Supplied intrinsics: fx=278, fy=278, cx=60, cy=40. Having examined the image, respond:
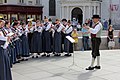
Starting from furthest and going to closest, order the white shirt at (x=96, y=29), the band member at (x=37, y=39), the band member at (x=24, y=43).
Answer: the band member at (x=37, y=39), the band member at (x=24, y=43), the white shirt at (x=96, y=29)

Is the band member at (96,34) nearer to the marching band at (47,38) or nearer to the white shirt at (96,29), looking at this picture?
the white shirt at (96,29)

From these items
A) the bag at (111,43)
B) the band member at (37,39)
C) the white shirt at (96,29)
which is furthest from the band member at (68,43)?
the bag at (111,43)

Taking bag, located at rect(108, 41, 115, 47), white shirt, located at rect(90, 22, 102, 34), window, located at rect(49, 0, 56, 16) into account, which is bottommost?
bag, located at rect(108, 41, 115, 47)

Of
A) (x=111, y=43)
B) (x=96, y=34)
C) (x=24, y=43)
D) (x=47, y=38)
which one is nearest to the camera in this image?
(x=96, y=34)

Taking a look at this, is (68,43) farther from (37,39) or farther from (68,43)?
(37,39)

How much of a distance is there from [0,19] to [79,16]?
35176mm

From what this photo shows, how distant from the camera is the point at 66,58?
1282cm

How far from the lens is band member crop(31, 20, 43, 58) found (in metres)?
13.1

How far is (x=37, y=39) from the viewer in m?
13.2

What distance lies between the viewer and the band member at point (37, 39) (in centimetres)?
1312

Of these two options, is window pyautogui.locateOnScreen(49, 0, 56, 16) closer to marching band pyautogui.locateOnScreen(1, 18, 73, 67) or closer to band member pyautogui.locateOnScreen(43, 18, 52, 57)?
marching band pyautogui.locateOnScreen(1, 18, 73, 67)

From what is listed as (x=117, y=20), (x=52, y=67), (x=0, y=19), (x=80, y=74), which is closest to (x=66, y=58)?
(x=52, y=67)

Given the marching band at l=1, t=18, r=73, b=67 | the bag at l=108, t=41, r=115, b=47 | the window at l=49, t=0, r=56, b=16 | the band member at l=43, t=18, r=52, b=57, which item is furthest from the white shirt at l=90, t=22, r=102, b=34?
the window at l=49, t=0, r=56, b=16

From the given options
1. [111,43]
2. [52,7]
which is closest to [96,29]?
[111,43]
